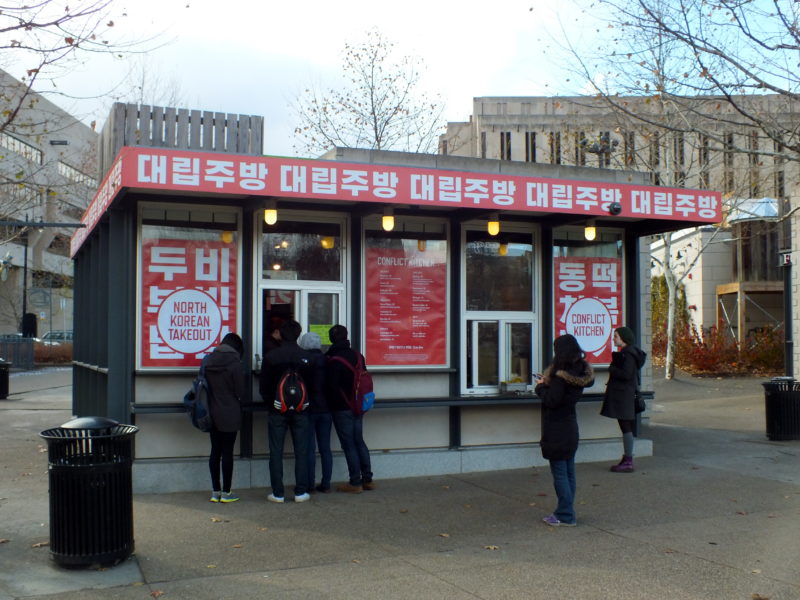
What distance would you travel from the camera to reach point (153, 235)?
905 cm

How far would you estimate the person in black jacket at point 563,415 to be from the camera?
7.21m

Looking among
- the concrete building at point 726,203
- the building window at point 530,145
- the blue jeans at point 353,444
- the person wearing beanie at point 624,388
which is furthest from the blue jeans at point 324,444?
the building window at point 530,145

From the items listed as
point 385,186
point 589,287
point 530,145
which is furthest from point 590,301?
point 530,145

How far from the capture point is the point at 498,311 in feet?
34.5

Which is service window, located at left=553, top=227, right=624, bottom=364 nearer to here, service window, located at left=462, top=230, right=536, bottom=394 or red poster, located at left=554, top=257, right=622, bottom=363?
red poster, located at left=554, top=257, right=622, bottom=363

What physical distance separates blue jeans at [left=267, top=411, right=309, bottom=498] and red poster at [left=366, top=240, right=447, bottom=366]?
62.8 inches

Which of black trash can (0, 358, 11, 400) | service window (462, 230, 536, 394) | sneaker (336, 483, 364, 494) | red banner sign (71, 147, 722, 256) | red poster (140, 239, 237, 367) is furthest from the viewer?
black trash can (0, 358, 11, 400)

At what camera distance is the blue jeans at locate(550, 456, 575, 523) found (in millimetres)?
7270

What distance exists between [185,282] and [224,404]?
174 cm

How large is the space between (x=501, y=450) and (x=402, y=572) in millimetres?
4360

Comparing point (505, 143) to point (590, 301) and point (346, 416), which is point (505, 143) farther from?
point (346, 416)

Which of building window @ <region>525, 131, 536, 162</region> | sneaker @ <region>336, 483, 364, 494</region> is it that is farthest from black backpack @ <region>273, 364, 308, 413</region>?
building window @ <region>525, 131, 536, 162</region>

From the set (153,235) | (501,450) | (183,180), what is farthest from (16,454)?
(501,450)

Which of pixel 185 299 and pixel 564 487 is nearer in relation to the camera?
pixel 564 487
